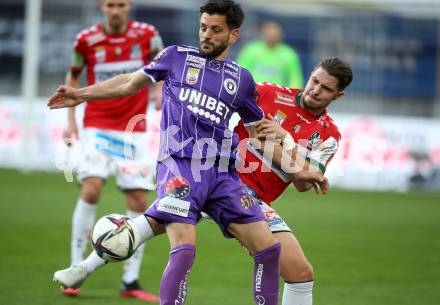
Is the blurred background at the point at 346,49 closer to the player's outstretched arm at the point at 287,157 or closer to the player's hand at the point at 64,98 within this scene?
the player's outstretched arm at the point at 287,157

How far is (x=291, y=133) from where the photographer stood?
6582 mm

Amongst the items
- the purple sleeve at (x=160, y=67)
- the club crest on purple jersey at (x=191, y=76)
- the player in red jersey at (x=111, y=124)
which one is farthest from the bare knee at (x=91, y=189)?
the club crest on purple jersey at (x=191, y=76)

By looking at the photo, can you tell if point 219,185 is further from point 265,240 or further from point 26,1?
point 26,1

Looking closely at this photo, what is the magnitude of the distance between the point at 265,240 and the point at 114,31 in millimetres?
3528

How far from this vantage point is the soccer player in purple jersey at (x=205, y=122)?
18.9ft

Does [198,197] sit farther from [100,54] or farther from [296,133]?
[100,54]

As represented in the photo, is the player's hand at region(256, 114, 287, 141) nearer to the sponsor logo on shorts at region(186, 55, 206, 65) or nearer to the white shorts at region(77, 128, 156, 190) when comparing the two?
the sponsor logo on shorts at region(186, 55, 206, 65)

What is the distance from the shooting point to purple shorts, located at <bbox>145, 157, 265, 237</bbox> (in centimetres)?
562

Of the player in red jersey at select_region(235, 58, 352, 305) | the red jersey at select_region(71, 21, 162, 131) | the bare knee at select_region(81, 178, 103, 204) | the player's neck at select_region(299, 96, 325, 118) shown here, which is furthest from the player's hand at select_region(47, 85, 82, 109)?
the red jersey at select_region(71, 21, 162, 131)

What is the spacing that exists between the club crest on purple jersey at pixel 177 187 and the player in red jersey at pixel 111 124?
240 centimetres

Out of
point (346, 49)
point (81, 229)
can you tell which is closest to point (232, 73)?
point (81, 229)

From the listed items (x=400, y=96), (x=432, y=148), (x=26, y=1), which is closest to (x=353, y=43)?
(x=400, y=96)

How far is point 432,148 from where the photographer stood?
60.5ft

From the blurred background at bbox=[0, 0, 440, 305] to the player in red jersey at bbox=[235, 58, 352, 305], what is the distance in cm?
142
